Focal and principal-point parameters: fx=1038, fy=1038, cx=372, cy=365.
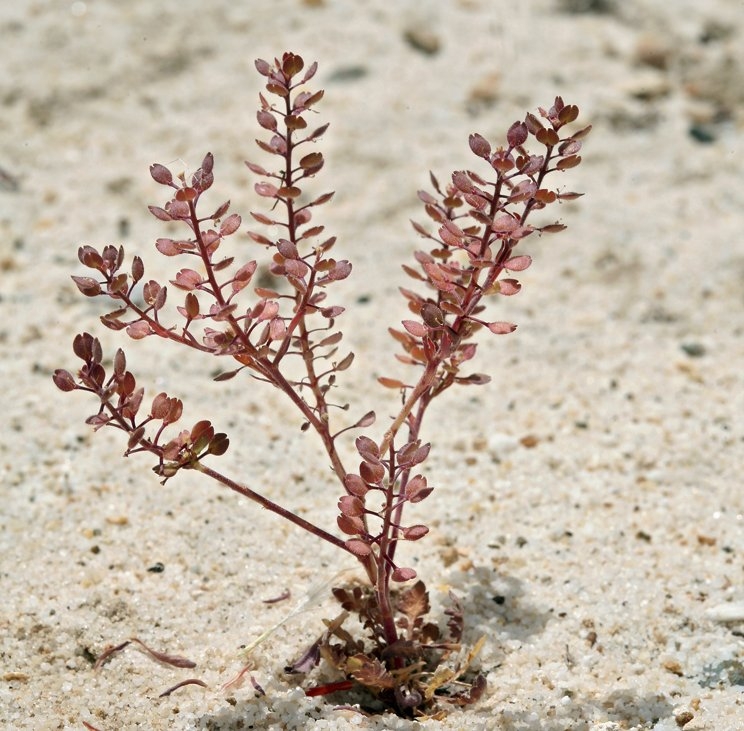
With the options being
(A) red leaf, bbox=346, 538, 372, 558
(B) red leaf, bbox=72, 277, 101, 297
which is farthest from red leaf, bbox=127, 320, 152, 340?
(A) red leaf, bbox=346, 538, 372, 558

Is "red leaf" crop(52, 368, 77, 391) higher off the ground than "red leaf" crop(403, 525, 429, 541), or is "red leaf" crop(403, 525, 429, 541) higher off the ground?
"red leaf" crop(52, 368, 77, 391)

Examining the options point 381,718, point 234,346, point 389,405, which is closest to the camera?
point 234,346

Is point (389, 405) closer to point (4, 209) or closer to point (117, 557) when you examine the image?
point (117, 557)

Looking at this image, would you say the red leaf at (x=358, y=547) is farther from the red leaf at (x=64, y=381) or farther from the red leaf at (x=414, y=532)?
the red leaf at (x=64, y=381)

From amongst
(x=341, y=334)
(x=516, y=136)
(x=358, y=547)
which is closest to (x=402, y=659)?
(x=358, y=547)

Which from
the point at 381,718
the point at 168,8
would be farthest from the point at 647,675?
the point at 168,8

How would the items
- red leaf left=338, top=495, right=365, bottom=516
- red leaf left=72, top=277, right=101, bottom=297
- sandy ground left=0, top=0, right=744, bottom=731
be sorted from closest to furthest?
red leaf left=72, top=277, right=101, bottom=297, red leaf left=338, top=495, right=365, bottom=516, sandy ground left=0, top=0, right=744, bottom=731

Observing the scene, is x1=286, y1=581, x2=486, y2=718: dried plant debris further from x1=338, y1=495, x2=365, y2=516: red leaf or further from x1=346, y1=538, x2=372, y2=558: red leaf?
x1=338, y1=495, x2=365, y2=516: red leaf

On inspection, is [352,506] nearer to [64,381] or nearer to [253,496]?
[253,496]

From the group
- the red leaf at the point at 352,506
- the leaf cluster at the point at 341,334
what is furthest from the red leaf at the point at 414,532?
the red leaf at the point at 352,506
